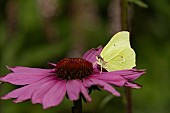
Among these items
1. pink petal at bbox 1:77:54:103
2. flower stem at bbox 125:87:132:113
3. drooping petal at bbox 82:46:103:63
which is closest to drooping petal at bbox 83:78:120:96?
pink petal at bbox 1:77:54:103

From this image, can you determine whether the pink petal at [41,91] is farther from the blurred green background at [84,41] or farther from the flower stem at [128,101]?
the blurred green background at [84,41]

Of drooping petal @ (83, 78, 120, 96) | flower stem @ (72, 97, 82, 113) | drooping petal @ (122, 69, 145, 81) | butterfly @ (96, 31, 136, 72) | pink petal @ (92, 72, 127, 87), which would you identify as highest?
butterfly @ (96, 31, 136, 72)

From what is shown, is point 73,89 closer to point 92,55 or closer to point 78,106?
point 78,106

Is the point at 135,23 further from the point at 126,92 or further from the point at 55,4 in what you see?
the point at 126,92

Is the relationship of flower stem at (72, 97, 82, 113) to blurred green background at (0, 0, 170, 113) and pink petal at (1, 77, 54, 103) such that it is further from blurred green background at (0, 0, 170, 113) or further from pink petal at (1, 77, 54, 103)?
blurred green background at (0, 0, 170, 113)

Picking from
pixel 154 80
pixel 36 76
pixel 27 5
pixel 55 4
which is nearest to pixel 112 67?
pixel 36 76

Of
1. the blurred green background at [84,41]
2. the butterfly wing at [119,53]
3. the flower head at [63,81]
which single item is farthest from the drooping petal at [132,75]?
the blurred green background at [84,41]
